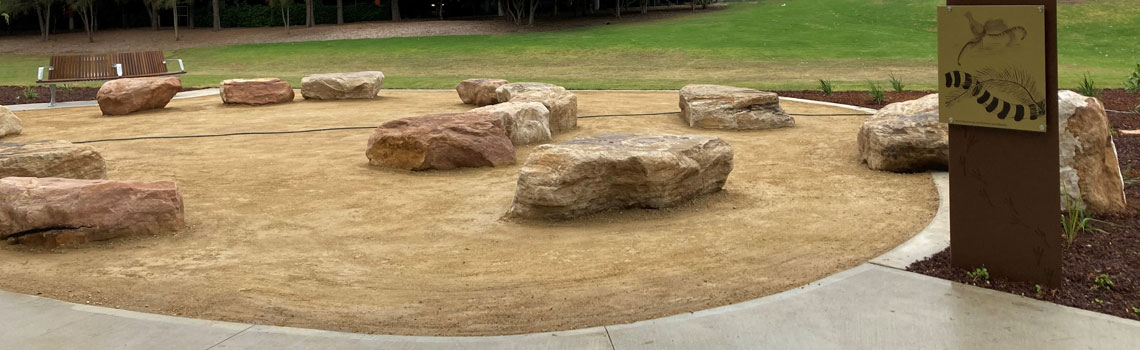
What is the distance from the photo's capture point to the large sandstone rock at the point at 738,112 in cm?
1163

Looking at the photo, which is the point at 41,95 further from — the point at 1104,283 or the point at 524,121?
the point at 1104,283

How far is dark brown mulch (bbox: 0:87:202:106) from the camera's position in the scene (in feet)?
56.7

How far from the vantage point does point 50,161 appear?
7.59 m

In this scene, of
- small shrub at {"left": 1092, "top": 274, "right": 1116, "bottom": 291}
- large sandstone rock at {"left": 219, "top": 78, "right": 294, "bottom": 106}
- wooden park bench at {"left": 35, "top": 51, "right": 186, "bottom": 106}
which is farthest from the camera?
wooden park bench at {"left": 35, "top": 51, "right": 186, "bottom": 106}

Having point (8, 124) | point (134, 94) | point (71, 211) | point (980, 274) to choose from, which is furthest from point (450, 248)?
point (134, 94)

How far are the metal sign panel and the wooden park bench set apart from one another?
15.6m

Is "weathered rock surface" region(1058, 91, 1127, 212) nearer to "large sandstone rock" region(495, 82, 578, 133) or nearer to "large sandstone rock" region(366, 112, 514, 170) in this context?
"large sandstone rock" region(366, 112, 514, 170)

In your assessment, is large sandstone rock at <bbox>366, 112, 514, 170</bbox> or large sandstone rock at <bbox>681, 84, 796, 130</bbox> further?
large sandstone rock at <bbox>681, 84, 796, 130</bbox>

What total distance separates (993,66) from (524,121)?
655cm

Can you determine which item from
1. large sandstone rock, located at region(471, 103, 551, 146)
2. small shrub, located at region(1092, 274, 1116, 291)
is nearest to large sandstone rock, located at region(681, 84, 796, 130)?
large sandstone rock, located at region(471, 103, 551, 146)

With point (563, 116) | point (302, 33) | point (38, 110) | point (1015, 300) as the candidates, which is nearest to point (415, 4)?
point (302, 33)

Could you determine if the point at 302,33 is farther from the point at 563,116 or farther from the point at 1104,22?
the point at 563,116

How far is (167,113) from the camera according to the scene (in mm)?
14867

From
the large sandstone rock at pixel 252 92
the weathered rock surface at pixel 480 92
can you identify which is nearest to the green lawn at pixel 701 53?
the weathered rock surface at pixel 480 92
